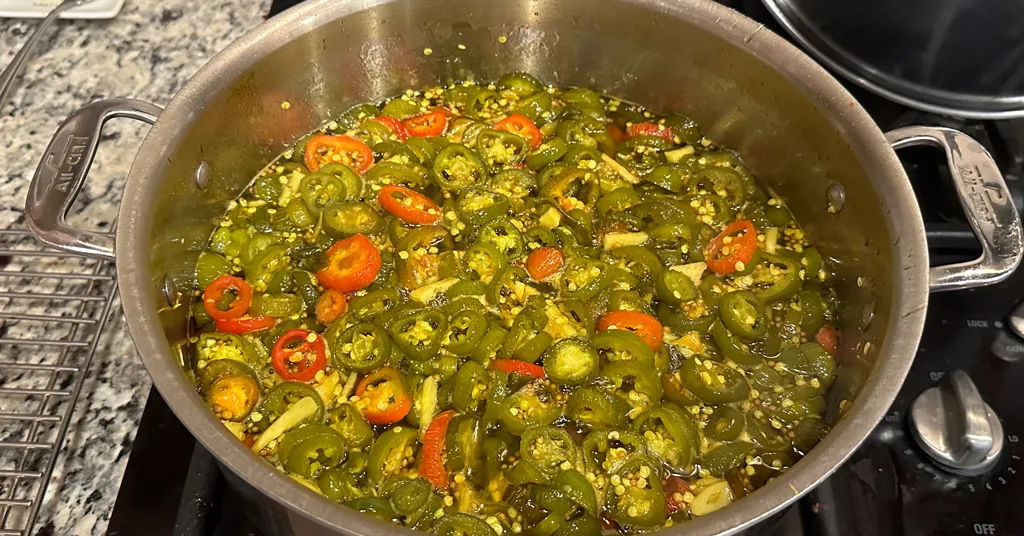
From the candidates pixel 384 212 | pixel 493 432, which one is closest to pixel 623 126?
pixel 384 212

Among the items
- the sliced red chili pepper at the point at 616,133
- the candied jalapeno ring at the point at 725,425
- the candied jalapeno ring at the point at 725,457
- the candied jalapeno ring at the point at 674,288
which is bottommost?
the candied jalapeno ring at the point at 725,457

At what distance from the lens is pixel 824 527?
1317 millimetres

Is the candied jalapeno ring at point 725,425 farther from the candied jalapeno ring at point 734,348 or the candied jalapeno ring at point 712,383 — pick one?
the candied jalapeno ring at point 734,348

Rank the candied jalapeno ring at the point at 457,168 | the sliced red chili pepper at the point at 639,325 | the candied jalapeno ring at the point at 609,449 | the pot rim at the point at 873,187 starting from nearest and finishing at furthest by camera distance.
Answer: the pot rim at the point at 873,187 < the candied jalapeno ring at the point at 609,449 < the sliced red chili pepper at the point at 639,325 < the candied jalapeno ring at the point at 457,168

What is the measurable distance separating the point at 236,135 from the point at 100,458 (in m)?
0.81

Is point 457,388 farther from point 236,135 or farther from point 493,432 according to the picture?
point 236,135

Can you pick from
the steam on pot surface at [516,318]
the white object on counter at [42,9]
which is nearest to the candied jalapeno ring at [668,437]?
the steam on pot surface at [516,318]

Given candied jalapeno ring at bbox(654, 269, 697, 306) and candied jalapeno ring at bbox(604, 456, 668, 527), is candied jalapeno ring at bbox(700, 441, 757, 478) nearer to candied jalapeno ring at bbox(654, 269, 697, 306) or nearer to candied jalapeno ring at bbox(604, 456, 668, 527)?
candied jalapeno ring at bbox(604, 456, 668, 527)

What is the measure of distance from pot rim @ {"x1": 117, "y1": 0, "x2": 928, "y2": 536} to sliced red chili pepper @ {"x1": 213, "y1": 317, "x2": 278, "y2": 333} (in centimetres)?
21

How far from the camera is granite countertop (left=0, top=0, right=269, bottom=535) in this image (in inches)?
56.2

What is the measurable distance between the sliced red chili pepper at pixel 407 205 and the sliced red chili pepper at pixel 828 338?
0.99m

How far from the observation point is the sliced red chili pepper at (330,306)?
1.61m

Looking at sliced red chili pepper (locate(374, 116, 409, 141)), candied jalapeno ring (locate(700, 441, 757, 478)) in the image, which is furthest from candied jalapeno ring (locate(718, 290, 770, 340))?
sliced red chili pepper (locate(374, 116, 409, 141))

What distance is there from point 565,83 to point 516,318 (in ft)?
2.90
